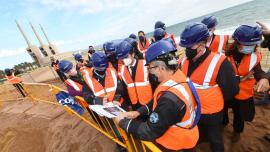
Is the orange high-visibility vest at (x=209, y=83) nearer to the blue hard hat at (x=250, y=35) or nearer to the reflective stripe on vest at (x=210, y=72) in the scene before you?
the reflective stripe on vest at (x=210, y=72)

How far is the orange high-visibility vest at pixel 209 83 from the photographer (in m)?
2.15

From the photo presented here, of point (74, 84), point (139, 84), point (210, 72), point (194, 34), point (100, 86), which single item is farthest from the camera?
point (74, 84)

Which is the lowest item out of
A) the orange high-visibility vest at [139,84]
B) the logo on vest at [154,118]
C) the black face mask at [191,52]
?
the orange high-visibility vest at [139,84]

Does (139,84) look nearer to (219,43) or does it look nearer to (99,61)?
(99,61)

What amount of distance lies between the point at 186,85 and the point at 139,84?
1.55 metres

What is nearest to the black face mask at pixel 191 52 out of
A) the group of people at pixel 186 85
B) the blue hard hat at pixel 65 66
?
the group of people at pixel 186 85

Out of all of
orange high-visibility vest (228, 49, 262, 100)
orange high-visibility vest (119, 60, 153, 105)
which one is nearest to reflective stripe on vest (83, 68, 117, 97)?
orange high-visibility vest (119, 60, 153, 105)

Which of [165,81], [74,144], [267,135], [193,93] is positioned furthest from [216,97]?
[74,144]

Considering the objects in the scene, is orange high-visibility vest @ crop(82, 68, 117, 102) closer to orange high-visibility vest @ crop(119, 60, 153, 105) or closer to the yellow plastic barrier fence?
orange high-visibility vest @ crop(119, 60, 153, 105)

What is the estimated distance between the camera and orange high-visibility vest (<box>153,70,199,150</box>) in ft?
5.00

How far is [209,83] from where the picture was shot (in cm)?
221

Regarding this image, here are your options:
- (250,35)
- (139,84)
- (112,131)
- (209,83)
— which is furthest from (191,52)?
(112,131)

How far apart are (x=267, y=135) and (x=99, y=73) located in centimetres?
335

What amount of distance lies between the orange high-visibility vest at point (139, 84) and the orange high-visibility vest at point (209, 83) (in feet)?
3.14
